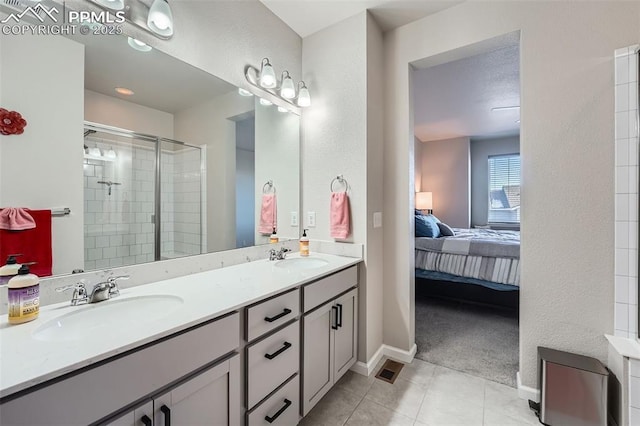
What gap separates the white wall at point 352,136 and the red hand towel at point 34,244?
150 cm

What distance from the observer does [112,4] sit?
3.85 feet

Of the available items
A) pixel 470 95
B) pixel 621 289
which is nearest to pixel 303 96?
pixel 621 289

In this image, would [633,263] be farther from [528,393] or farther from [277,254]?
[277,254]

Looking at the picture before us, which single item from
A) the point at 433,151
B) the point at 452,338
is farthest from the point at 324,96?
the point at 433,151

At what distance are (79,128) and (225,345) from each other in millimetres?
1040

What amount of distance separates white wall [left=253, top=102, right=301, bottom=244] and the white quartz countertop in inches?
25.4

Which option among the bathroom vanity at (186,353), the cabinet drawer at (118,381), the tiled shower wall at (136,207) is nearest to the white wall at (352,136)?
the bathroom vanity at (186,353)

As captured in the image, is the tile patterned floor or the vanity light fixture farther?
the vanity light fixture

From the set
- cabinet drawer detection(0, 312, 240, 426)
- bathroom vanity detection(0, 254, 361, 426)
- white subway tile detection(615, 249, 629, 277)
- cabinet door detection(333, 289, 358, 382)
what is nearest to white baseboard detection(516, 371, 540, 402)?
white subway tile detection(615, 249, 629, 277)

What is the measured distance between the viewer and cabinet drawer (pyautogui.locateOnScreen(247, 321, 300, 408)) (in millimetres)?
1099

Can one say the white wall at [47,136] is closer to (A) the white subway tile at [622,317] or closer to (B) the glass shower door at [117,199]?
(B) the glass shower door at [117,199]

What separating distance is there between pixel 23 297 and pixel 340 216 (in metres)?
1.57

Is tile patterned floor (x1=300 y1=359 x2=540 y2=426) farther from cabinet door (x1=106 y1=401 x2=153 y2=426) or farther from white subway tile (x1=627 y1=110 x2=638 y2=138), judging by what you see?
white subway tile (x1=627 y1=110 x2=638 y2=138)

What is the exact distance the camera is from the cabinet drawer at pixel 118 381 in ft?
1.98
